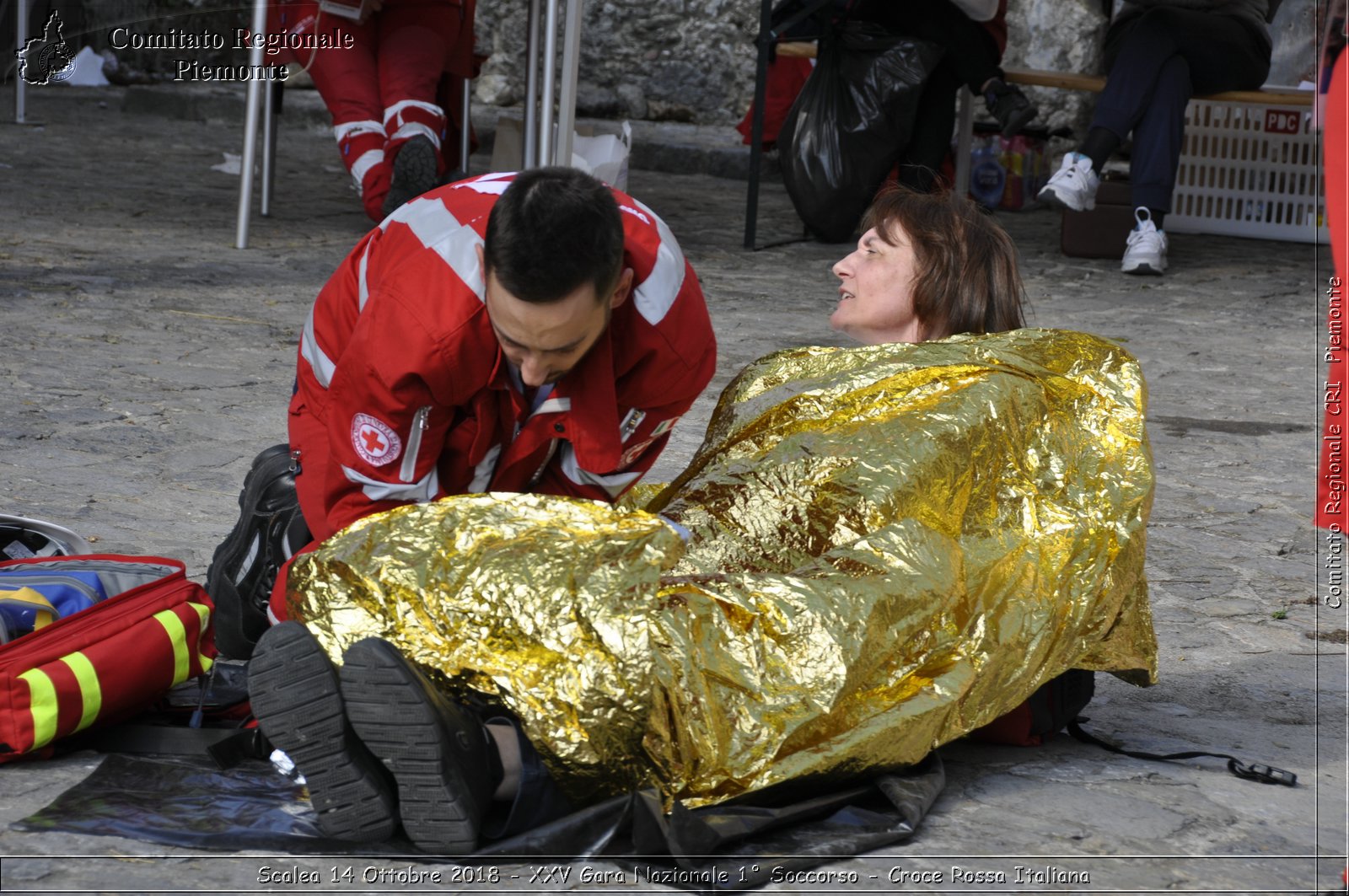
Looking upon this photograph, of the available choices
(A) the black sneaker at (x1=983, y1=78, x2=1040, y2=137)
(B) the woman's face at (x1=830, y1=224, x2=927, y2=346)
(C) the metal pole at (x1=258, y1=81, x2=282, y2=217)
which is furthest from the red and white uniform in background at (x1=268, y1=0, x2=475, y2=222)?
(B) the woman's face at (x1=830, y1=224, x2=927, y2=346)

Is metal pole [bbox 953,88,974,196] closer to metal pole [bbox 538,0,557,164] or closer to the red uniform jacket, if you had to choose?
metal pole [bbox 538,0,557,164]

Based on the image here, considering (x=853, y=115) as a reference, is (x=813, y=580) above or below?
below

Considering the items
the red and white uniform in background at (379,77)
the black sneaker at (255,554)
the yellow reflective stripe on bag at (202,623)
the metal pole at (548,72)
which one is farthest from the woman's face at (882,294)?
the red and white uniform in background at (379,77)

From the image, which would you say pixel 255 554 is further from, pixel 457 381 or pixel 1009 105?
pixel 1009 105

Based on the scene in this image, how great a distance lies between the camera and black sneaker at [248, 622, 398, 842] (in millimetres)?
A: 1521

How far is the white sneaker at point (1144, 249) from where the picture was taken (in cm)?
568

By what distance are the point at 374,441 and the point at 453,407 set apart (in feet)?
0.37

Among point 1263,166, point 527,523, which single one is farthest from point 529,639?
point 1263,166

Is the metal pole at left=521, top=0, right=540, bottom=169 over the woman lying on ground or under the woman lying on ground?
over

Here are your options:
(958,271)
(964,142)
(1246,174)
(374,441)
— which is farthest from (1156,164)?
(374,441)

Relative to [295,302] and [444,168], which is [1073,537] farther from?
[444,168]

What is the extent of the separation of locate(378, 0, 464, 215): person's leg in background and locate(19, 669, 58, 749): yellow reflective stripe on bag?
10.7 ft

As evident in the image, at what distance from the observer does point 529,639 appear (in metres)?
1.66

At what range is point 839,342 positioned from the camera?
4477 millimetres
